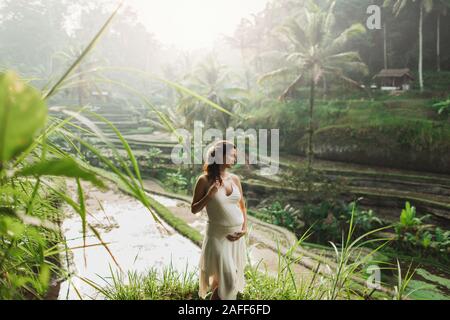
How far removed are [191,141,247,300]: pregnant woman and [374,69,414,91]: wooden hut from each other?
1255 cm

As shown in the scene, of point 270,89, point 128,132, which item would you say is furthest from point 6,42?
point 270,89

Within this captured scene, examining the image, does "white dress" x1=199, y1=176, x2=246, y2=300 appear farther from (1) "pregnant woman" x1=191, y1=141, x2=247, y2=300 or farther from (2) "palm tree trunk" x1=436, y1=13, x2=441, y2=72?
(2) "palm tree trunk" x1=436, y1=13, x2=441, y2=72

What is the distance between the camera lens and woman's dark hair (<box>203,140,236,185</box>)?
4.66 ft

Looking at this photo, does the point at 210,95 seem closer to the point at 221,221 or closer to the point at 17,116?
the point at 221,221

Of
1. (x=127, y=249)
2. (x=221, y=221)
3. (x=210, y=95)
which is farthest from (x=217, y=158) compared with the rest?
(x=210, y=95)

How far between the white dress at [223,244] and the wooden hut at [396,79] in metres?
12.6

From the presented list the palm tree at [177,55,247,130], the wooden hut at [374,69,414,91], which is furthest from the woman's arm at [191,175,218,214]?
the wooden hut at [374,69,414,91]

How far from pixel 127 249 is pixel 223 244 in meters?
2.50

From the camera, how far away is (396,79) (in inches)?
496

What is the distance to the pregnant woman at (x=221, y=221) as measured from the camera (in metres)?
1.45

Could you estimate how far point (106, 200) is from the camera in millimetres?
5887
